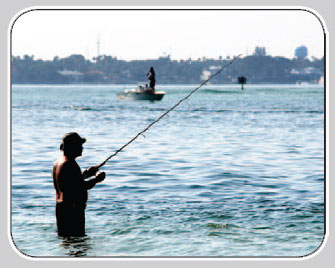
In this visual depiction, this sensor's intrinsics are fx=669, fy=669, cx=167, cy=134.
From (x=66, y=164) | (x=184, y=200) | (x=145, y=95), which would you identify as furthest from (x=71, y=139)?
(x=145, y=95)

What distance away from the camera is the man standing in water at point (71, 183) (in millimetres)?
8453

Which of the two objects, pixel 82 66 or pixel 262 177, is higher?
pixel 82 66

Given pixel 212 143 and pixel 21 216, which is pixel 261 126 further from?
pixel 21 216

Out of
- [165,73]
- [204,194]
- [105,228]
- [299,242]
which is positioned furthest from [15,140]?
[165,73]

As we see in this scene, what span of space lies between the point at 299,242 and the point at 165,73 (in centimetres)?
17078

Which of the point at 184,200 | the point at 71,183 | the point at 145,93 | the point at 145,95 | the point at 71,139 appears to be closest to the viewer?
the point at 71,139

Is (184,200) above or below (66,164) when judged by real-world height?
below

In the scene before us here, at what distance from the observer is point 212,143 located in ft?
82.4

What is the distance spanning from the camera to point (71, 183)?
8531 millimetres

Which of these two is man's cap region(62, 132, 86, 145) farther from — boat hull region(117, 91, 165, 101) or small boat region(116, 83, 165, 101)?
small boat region(116, 83, 165, 101)

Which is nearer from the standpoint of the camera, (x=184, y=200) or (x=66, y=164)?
(x=66, y=164)

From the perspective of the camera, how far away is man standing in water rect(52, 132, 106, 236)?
845 centimetres

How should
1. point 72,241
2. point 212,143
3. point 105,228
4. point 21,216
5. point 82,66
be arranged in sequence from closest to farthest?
1. point 72,241
2. point 105,228
3. point 21,216
4. point 212,143
5. point 82,66

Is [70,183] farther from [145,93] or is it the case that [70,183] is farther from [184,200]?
[145,93]
